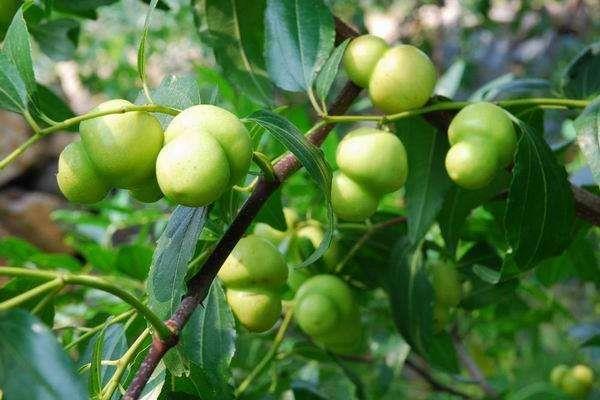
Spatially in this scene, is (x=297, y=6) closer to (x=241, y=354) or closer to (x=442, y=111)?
(x=442, y=111)

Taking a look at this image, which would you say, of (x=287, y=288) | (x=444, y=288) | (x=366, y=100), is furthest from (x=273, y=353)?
(x=366, y=100)

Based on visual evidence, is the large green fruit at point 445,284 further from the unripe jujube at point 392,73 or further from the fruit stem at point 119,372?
the fruit stem at point 119,372

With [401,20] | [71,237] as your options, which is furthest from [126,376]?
[401,20]

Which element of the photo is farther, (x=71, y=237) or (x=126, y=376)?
(x=71, y=237)

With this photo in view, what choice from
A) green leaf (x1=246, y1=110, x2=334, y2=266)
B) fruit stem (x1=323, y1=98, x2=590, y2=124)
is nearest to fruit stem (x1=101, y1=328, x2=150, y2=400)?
green leaf (x1=246, y1=110, x2=334, y2=266)

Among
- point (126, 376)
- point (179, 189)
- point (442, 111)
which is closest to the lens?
point (179, 189)

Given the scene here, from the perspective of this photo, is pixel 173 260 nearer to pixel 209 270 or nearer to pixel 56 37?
pixel 209 270

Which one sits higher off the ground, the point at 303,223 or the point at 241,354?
the point at 303,223

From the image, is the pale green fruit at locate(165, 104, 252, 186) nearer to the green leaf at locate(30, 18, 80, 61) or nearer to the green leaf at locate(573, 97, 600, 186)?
the green leaf at locate(573, 97, 600, 186)

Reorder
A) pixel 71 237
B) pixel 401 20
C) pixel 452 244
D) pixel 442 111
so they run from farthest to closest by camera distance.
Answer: pixel 401 20, pixel 71 237, pixel 452 244, pixel 442 111
